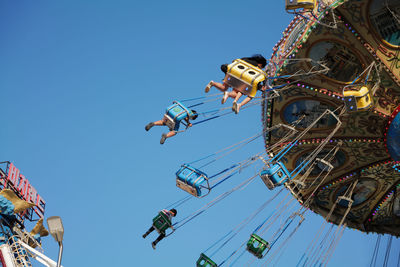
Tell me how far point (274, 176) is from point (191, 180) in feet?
7.31

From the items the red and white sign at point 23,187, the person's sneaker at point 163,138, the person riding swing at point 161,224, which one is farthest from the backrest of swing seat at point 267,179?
the red and white sign at point 23,187

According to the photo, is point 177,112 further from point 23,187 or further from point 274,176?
point 23,187

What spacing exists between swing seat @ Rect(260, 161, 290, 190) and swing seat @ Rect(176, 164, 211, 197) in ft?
5.14

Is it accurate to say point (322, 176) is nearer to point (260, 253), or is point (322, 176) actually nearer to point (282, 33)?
point (260, 253)

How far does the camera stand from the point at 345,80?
18.8 meters

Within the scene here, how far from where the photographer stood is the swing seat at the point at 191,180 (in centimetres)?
1858

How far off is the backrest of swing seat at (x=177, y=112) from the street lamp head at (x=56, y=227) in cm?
558

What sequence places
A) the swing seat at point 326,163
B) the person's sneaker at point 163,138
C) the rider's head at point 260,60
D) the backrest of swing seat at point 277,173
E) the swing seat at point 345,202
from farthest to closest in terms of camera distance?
the swing seat at point 345,202 < the swing seat at point 326,163 < the rider's head at point 260,60 < the backrest of swing seat at point 277,173 < the person's sneaker at point 163,138

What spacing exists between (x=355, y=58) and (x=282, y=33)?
2.16 m

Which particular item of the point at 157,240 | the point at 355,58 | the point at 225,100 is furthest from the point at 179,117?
the point at 355,58

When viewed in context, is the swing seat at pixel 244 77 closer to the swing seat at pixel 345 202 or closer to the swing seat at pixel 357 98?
the swing seat at pixel 357 98

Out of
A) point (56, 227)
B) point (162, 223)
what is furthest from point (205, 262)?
point (56, 227)

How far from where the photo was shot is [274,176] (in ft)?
62.1

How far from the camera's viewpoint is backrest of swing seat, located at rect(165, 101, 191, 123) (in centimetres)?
1836
